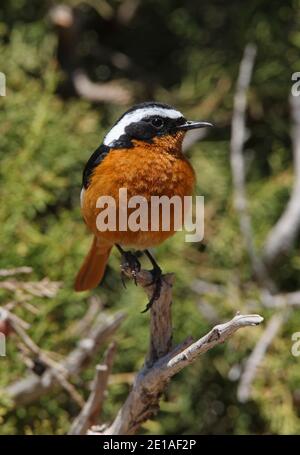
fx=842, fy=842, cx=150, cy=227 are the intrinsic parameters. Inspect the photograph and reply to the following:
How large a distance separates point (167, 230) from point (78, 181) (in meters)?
1.73

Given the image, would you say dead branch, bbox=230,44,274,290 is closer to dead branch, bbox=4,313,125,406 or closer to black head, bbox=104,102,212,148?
dead branch, bbox=4,313,125,406

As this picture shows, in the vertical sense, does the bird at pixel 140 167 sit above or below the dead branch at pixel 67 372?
above

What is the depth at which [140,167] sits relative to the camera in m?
3.66

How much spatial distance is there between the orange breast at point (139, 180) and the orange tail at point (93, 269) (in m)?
0.27

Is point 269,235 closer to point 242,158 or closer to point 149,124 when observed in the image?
point 242,158

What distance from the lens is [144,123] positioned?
12.4 feet

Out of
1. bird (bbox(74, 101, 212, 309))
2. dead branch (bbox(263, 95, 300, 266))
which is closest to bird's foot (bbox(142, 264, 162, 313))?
bird (bbox(74, 101, 212, 309))

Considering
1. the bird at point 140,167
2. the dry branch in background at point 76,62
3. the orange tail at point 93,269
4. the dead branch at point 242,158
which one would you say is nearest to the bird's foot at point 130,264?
the bird at point 140,167

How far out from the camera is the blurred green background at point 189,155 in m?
Answer: 4.59

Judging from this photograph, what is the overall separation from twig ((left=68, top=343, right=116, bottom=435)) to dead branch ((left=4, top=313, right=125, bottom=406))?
340mm

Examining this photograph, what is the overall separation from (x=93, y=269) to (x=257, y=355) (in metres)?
1.06

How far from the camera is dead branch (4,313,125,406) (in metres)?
4.09

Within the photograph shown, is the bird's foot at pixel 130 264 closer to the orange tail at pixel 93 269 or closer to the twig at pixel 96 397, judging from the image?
the orange tail at pixel 93 269
